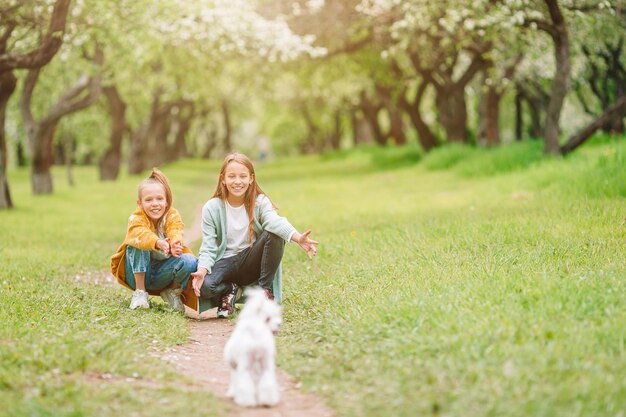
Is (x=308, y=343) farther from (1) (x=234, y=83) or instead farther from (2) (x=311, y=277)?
(1) (x=234, y=83)

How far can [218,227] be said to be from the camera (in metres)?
8.17

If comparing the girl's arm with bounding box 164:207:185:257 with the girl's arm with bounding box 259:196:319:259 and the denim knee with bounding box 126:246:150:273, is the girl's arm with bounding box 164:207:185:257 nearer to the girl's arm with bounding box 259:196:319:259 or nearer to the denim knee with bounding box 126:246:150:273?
the denim knee with bounding box 126:246:150:273

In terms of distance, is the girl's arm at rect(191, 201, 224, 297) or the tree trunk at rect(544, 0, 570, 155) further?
the tree trunk at rect(544, 0, 570, 155)

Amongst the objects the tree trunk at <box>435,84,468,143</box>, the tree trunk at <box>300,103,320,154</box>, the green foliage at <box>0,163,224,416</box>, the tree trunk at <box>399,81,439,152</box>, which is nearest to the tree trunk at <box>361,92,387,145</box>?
the tree trunk at <box>399,81,439,152</box>

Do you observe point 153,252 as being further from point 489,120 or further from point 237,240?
point 489,120

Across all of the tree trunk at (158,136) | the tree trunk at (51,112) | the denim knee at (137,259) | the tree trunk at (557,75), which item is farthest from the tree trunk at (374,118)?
the denim knee at (137,259)

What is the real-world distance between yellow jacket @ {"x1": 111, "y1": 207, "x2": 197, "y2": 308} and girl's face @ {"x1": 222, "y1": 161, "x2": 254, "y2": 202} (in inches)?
24.3

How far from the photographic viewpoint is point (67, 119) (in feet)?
113

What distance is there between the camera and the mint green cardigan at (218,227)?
8.03 metres

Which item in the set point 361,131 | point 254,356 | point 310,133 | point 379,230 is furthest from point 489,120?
point 310,133

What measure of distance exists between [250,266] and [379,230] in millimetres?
5060

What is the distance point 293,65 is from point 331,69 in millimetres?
3390

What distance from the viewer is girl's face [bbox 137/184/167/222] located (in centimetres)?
819

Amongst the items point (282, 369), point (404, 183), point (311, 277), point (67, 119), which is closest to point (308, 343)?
point (282, 369)
